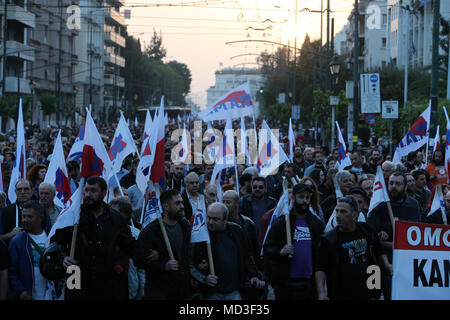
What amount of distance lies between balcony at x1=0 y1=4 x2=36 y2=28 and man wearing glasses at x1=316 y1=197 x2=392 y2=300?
163 feet

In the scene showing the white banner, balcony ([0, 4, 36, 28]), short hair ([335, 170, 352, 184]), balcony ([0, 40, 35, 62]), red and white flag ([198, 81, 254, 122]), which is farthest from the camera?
balcony ([0, 4, 36, 28])

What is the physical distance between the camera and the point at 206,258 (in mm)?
6883

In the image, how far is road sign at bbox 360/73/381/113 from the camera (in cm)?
2462

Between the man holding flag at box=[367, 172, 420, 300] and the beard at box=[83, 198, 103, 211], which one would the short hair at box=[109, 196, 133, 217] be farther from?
the man holding flag at box=[367, 172, 420, 300]

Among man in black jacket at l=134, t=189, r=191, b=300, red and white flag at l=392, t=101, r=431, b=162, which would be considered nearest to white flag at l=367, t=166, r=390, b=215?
man in black jacket at l=134, t=189, r=191, b=300

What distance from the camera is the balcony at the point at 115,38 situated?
9825cm

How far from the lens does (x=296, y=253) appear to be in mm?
7066

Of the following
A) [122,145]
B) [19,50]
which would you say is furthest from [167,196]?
[19,50]

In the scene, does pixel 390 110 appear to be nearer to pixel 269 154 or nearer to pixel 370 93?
pixel 370 93

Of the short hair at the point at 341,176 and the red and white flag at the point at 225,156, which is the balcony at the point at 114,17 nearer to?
the red and white flag at the point at 225,156

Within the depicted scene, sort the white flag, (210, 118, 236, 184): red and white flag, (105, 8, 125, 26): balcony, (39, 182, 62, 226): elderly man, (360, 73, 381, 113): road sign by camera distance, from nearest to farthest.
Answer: the white flag
(39, 182, 62, 226): elderly man
(210, 118, 236, 184): red and white flag
(360, 73, 381, 113): road sign
(105, 8, 125, 26): balcony

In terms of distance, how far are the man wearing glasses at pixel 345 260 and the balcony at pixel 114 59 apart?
299ft

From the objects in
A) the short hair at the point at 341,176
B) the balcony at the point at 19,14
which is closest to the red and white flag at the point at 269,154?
the short hair at the point at 341,176

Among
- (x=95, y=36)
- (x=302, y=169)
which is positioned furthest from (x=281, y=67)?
(x=302, y=169)
